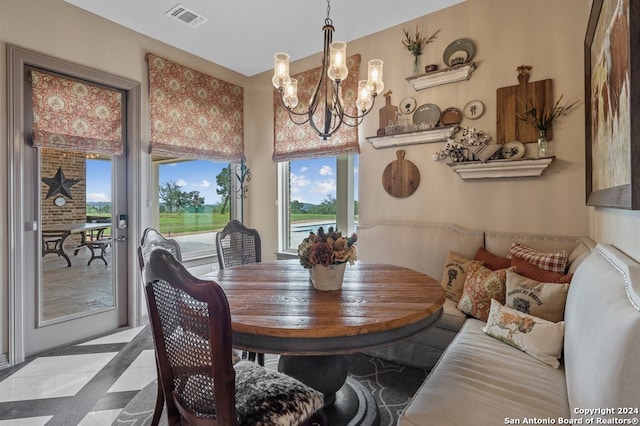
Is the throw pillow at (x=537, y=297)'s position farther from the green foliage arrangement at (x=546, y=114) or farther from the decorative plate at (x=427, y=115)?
the decorative plate at (x=427, y=115)

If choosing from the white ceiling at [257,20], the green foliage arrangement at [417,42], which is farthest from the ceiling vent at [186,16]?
the green foliage arrangement at [417,42]

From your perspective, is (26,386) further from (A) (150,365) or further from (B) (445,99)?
(B) (445,99)

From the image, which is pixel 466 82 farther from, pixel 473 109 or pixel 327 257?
pixel 327 257

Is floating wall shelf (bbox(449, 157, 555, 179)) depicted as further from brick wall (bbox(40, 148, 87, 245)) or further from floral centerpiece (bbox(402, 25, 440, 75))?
brick wall (bbox(40, 148, 87, 245))

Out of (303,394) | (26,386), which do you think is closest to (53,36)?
(26,386)

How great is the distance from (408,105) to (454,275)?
167 centimetres

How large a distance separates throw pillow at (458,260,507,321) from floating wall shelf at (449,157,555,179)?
82cm

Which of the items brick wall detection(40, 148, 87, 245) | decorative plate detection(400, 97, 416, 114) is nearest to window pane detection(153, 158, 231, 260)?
brick wall detection(40, 148, 87, 245)

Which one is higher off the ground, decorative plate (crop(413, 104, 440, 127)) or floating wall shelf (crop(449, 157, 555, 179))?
decorative plate (crop(413, 104, 440, 127))

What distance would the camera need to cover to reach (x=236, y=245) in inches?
106

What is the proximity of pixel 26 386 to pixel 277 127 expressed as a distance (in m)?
3.24

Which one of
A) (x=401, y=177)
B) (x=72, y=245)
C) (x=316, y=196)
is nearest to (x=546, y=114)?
(x=401, y=177)

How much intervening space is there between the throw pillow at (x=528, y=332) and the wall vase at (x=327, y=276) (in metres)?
0.93

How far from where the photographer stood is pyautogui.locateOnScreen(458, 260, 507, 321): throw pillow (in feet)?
6.63
